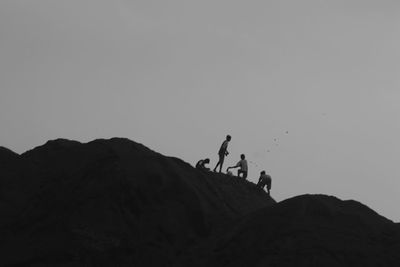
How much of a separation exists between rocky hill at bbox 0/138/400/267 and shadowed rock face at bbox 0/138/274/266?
0.03 meters

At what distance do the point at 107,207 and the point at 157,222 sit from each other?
1551 mm

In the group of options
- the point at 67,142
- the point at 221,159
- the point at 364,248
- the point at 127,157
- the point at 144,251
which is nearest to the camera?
the point at 364,248

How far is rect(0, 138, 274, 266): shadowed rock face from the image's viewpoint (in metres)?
17.9

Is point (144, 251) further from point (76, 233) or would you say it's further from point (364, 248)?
point (364, 248)

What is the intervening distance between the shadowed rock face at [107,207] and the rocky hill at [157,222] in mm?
32

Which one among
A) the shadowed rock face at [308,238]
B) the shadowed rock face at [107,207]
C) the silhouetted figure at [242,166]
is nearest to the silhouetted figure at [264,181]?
the silhouetted figure at [242,166]

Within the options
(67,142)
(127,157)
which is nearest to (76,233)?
(127,157)

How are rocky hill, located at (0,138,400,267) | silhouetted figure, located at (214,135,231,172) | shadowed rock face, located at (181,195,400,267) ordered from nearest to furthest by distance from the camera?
shadowed rock face, located at (181,195,400,267) < rocky hill, located at (0,138,400,267) < silhouetted figure, located at (214,135,231,172)

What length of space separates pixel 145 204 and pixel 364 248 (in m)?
6.62

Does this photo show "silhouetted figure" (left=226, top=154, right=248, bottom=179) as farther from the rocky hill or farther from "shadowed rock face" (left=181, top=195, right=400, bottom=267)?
"shadowed rock face" (left=181, top=195, right=400, bottom=267)

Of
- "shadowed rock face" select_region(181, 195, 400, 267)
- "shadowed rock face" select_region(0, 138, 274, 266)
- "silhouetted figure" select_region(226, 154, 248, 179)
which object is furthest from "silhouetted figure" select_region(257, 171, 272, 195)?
"shadowed rock face" select_region(181, 195, 400, 267)

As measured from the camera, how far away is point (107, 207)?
18953mm

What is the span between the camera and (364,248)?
1672cm

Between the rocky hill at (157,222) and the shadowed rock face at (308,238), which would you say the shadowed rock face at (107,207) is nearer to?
the rocky hill at (157,222)
